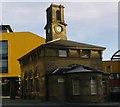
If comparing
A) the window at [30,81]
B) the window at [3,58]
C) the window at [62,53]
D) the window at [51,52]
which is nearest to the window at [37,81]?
the window at [30,81]

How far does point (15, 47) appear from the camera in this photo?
74.4m

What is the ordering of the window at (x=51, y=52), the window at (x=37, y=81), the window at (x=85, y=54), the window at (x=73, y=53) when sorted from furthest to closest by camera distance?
the window at (x=37, y=81), the window at (x=85, y=54), the window at (x=73, y=53), the window at (x=51, y=52)

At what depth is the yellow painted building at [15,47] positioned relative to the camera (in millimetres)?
73156

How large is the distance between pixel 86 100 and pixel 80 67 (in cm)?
472

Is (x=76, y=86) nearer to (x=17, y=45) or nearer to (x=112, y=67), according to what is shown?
(x=112, y=67)

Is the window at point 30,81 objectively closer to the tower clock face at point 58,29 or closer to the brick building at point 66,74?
the brick building at point 66,74

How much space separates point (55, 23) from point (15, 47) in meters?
21.3

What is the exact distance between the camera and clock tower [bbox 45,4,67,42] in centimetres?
5569

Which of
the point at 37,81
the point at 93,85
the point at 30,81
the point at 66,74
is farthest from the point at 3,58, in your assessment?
the point at 93,85

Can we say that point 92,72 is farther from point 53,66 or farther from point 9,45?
point 9,45

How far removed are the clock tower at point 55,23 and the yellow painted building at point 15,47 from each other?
17.7 metres

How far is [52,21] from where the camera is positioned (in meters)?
55.9

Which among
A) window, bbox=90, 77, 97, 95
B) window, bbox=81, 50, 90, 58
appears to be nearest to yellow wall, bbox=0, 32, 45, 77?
window, bbox=81, 50, 90, 58

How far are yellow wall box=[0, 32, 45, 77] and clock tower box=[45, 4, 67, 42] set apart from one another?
696 inches
